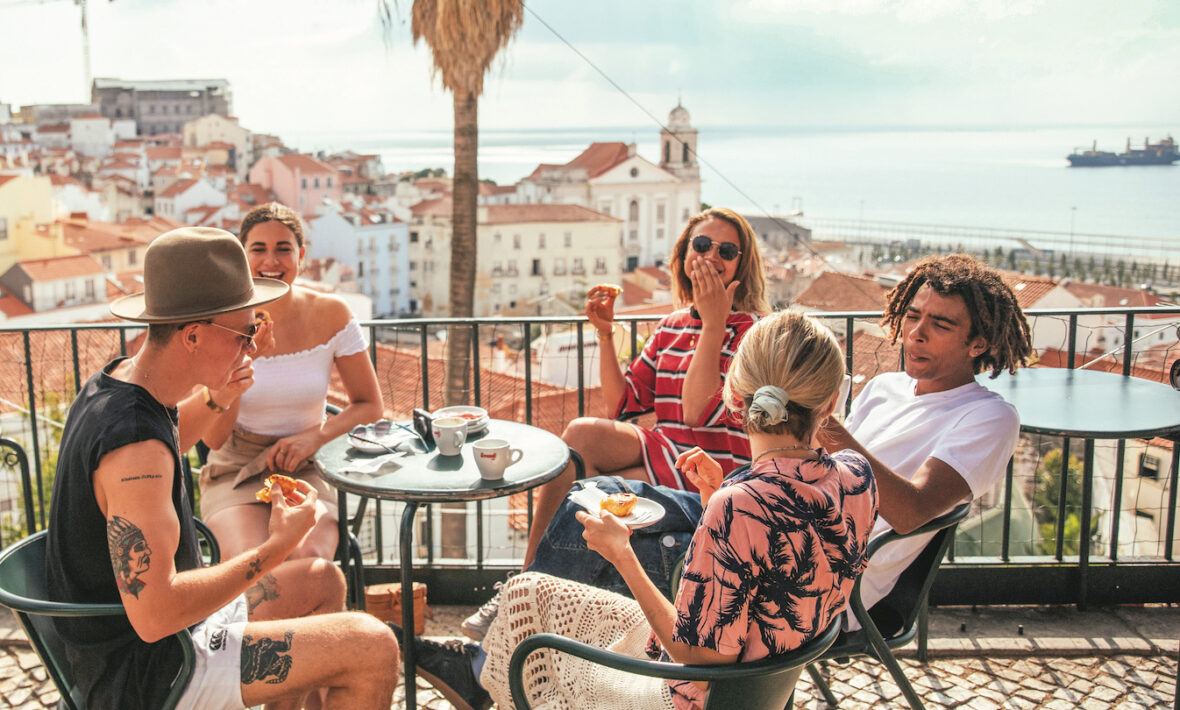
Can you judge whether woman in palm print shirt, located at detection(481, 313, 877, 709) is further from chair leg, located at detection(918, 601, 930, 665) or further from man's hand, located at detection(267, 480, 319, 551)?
chair leg, located at detection(918, 601, 930, 665)

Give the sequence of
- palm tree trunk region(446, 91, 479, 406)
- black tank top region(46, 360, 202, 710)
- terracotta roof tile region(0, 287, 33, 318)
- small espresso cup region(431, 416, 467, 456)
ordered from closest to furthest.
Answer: black tank top region(46, 360, 202, 710) → small espresso cup region(431, 416, 467, 456) → palm tree trunk region(446, 91, 479, 406) → terracotta roof tile region(0, 287, 33, 318)

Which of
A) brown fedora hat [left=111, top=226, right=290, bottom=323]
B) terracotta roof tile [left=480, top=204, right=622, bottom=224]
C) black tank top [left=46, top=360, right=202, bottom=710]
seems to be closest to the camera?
black tank top [left=46, top=360, right=202, bottom=710]

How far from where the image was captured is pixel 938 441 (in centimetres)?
212

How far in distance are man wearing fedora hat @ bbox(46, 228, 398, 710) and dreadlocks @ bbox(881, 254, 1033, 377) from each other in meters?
1.59

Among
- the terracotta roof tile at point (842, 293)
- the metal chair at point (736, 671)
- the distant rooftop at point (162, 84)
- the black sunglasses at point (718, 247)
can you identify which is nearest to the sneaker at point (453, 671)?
the metal chair at point (736, 671)

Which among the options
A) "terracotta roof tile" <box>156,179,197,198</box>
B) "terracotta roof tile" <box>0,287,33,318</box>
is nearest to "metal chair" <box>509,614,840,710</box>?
"terracotta roof tile" <box>0,287,33,318</box>

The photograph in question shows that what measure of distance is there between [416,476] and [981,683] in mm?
1801

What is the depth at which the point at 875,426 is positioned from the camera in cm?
241

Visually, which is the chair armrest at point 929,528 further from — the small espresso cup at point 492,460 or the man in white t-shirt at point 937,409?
the small espresso cup at point 492,460

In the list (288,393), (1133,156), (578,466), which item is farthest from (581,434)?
(1133,156)

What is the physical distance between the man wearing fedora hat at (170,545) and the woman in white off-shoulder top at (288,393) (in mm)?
857

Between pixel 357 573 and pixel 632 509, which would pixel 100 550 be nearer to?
pixel 632 509

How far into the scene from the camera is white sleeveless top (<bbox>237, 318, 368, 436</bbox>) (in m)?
2.79

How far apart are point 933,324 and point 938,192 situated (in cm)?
17823
